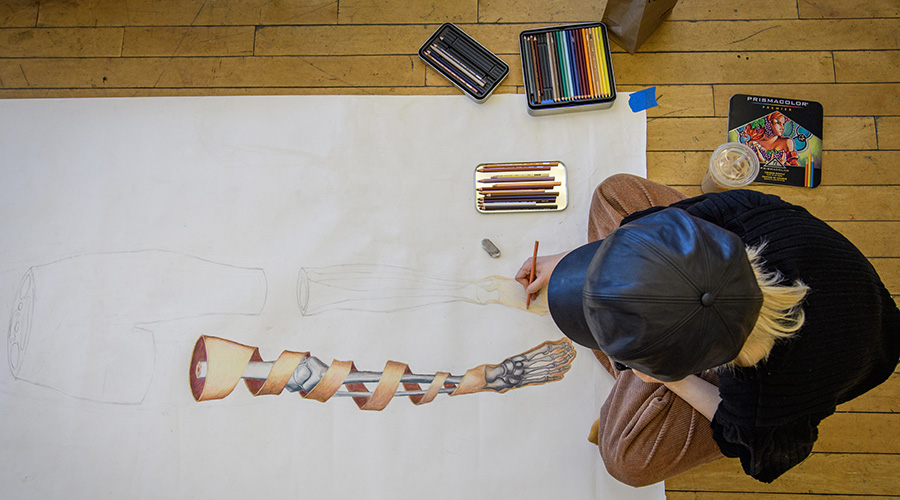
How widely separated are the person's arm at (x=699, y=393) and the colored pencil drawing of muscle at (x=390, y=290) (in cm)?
30

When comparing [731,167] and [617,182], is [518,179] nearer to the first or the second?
[617,182]

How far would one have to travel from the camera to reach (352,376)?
1.05 m

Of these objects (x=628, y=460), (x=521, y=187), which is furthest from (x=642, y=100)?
(x=628, y=460)

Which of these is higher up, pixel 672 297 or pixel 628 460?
pixel 672 297

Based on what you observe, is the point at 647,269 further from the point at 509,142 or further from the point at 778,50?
the point at 778,50

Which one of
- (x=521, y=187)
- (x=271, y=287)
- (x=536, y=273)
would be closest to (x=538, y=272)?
(x=536, y=273)

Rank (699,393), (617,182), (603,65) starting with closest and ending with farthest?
(699,393) → (617,182) → (603,65)

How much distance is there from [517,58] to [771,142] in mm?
585

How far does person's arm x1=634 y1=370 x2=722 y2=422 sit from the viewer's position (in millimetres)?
809

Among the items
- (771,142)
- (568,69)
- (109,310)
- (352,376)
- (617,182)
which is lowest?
(352,376)

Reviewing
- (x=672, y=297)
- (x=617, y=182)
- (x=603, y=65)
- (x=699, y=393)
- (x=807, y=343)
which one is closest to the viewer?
(x=672, y=297)

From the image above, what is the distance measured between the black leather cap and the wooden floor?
60 centimetres

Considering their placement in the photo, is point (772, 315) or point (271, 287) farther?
point (271, 287)

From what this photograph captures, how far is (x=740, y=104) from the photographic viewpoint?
1.16m
